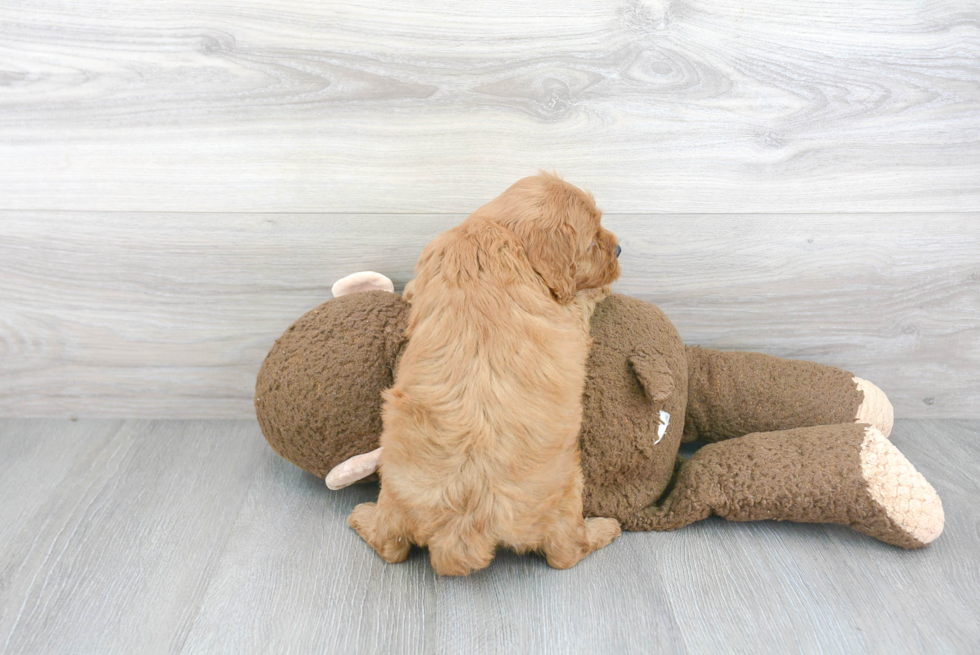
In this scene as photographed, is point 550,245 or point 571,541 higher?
point 550,245

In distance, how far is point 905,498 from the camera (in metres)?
1.05

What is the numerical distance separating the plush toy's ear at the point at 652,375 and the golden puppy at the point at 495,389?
126 mm

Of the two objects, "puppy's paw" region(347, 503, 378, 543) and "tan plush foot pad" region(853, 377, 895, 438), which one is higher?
"tan plush foot pad" region(853, 377, 895, 438)

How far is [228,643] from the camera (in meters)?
0.91

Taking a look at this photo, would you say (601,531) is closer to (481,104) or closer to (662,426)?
(662,426)

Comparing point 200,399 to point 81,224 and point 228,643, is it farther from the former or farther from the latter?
point 228,643

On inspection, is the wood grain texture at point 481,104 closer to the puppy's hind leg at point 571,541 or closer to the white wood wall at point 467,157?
the white wood wall at point 467,157

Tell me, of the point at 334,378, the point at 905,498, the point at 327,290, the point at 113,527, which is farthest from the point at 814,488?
the point at 113,527

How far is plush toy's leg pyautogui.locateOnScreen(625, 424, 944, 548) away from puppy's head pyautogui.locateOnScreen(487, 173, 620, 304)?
0.41m

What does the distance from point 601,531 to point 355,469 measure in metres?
0.44

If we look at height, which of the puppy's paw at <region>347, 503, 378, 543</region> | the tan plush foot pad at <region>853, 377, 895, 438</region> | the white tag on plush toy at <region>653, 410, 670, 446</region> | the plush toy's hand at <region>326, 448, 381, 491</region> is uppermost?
the white tag on plush toy at <region>653, 410, 670, 446</region>

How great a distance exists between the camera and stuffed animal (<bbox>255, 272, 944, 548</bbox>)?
1.08 metres

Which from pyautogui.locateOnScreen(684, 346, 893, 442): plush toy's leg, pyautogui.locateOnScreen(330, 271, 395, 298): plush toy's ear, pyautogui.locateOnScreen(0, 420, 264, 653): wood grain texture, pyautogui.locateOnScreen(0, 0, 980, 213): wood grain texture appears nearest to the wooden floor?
pyautogui.locateOnScreen(0, 420, 264, 653): wood grain texture

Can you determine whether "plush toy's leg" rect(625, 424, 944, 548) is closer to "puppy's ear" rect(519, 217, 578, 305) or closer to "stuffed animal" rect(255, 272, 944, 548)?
"stuffed animal" rect(255, 272, 944, 548)
